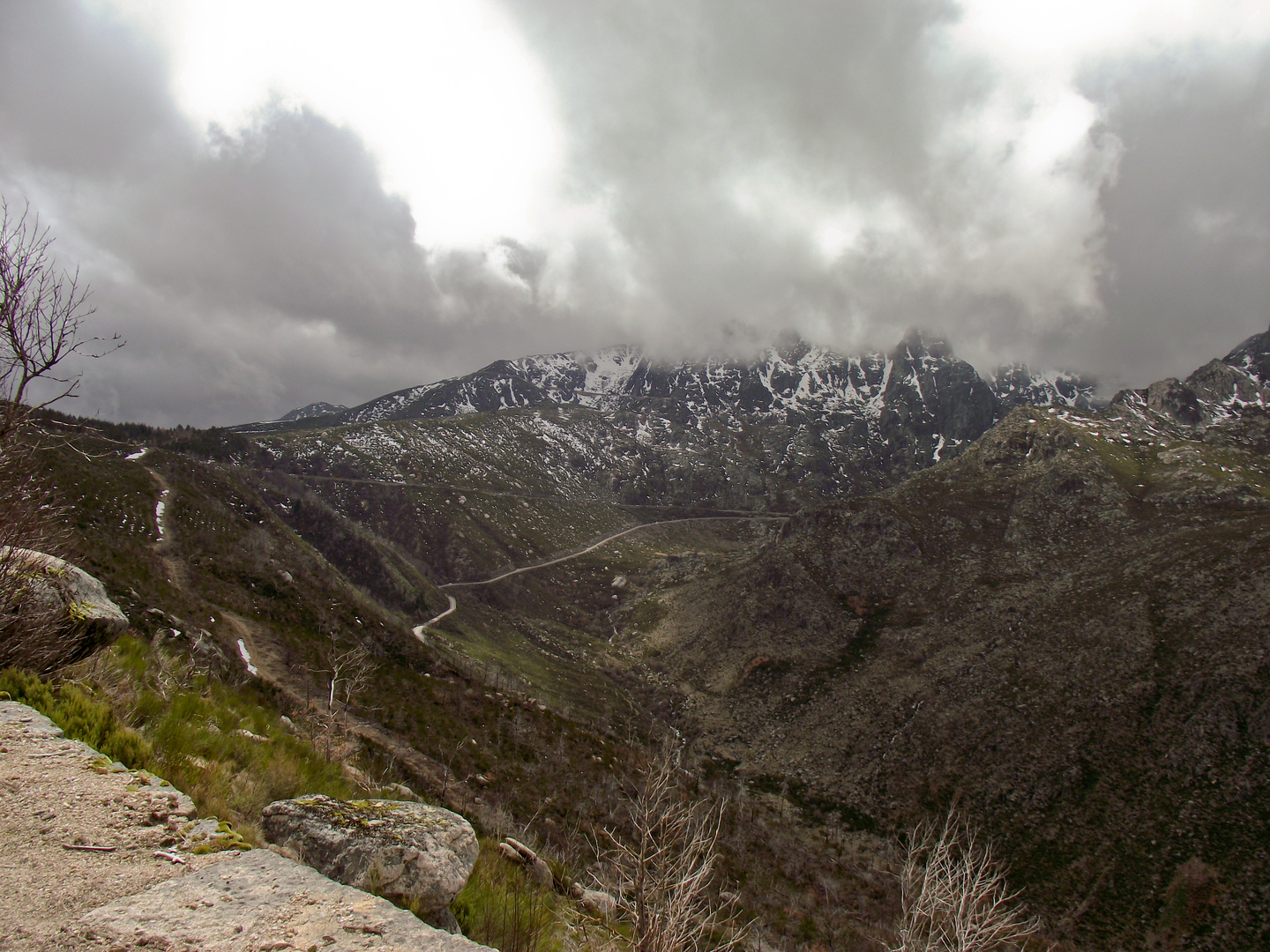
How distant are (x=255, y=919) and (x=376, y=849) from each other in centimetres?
235

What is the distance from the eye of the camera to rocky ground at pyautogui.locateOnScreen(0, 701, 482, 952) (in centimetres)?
336

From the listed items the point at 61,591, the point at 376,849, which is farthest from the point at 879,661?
the point at 61,591

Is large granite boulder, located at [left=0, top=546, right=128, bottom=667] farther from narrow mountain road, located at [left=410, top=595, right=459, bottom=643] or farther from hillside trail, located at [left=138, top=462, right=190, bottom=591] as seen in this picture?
narrow mountain road, located at [left=410, top=595, right=459, bottom=643]

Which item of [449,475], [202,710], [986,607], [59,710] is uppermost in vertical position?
[449,475]

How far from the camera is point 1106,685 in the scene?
49.7 metres

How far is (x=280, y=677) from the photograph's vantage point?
34.7 meters

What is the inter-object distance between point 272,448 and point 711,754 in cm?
16221

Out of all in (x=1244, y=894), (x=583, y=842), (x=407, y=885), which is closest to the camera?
(x=407, y=885)

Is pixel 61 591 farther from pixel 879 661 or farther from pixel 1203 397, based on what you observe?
pixel 1203 397

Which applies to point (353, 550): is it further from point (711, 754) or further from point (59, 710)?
point (59, 710)

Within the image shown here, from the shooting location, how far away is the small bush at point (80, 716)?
5902 mm

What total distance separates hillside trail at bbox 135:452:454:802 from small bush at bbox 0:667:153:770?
1756cm

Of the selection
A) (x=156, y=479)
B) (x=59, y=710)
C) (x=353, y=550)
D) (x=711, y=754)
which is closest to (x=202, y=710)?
(x=59, y=710)

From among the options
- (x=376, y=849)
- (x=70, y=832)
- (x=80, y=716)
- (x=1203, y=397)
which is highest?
(x=1203, y=397)
